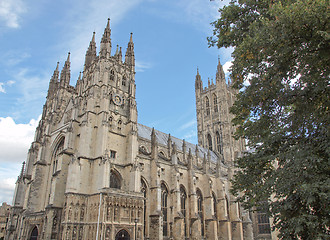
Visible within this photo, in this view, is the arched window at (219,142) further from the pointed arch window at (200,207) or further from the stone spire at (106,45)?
the stone spire at (106,45)

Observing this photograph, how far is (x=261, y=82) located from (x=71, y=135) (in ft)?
75.8

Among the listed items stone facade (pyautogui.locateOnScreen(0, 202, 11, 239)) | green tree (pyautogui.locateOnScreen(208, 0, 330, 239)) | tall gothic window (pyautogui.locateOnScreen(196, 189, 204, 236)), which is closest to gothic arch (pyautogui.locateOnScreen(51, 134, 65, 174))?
tall gothic window (pyautogui.locateOnScreen(196, 189, 204, 236))

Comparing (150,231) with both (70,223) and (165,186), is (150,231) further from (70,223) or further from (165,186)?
(70,223)

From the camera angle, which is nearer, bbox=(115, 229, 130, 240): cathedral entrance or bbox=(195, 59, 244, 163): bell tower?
bbox=(115, 229, 130, 240): cathedral entrance

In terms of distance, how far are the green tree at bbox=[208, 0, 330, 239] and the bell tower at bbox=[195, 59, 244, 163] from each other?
42399 mm

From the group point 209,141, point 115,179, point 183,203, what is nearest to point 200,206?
point 183,203

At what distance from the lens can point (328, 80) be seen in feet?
30.9

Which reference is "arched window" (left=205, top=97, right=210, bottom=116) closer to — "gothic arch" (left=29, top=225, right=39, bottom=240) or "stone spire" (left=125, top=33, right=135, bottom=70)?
"stone spire" (left=125, top=33, right=135, bottom=70)

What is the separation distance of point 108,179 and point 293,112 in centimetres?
1914

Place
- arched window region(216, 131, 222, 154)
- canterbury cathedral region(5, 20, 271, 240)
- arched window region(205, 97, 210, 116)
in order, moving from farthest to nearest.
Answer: arched window region(205, 97, 210, 116) < arched window region(216, 131, 222, 154) < canterbury cathedral region(5, 20, 271, 240)

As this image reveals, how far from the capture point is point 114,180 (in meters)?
28.2

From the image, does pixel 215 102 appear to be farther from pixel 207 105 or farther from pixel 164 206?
pixel 164 206

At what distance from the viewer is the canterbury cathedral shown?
82.0 ft

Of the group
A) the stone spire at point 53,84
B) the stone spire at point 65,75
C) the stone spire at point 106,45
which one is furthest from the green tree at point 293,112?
the stone spire at point 53,84
